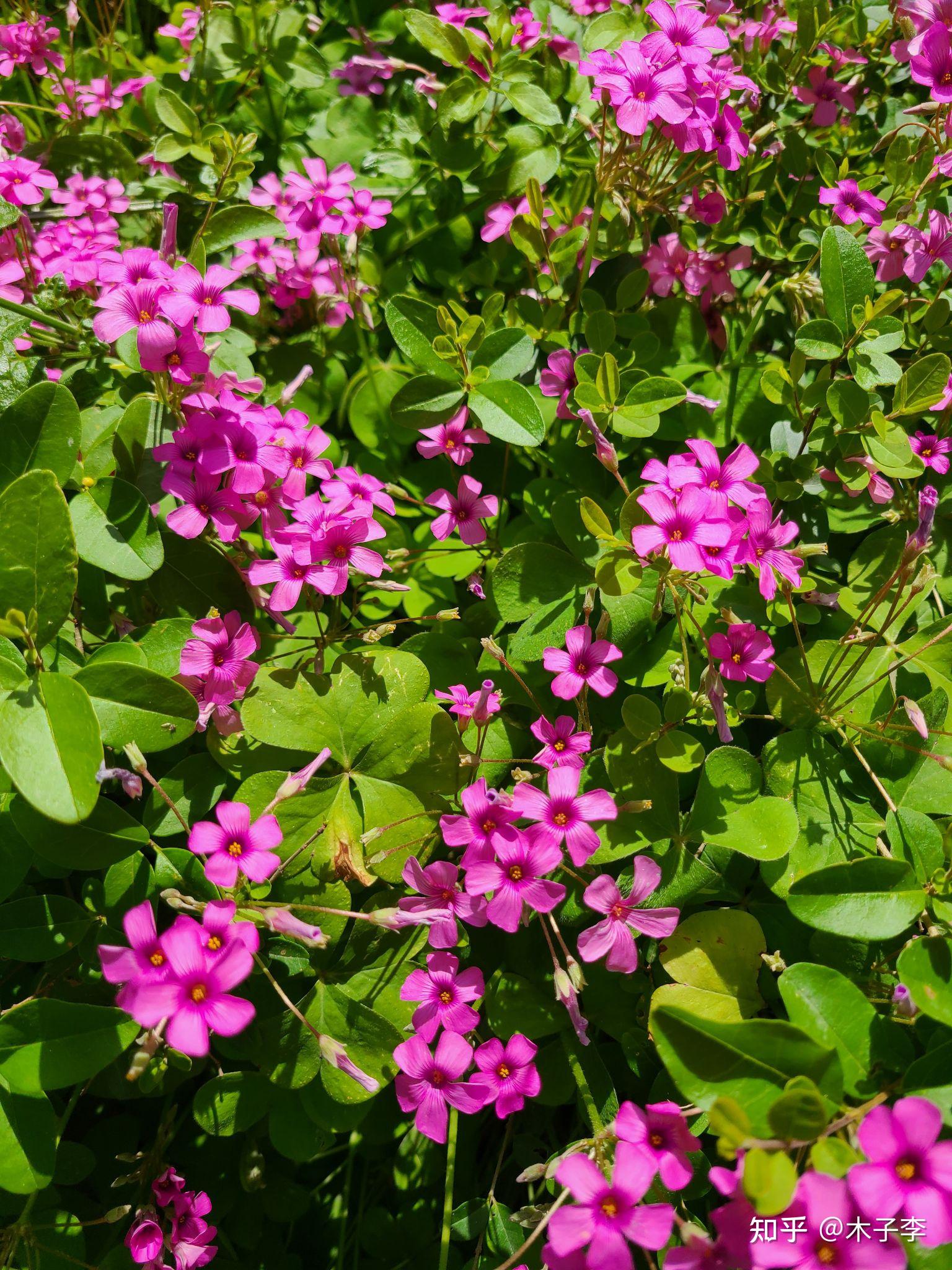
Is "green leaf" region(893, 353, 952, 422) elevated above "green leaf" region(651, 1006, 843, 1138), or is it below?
above

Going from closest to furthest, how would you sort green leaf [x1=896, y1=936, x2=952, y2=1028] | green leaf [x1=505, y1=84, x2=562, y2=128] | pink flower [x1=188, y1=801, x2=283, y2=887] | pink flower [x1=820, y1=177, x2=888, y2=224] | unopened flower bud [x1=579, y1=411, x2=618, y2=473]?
1. green leaf [x1=896, y1=936, x2=952, y2=1028]
2. pink flower [x1=188, y1=801, x2=283, y2=887]
3. unopened flower bud [x1=579, y1=411, x2=618, y2=473]
4. pink flower [x1=820, y1=177, x2=888, y2=224]
5. green leaf [x1=505, y1=84, x2=562, y2=128]

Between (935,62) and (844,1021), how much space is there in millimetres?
2079

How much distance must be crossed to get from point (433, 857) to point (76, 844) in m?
0.79

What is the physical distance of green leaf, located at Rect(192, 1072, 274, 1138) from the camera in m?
1.72

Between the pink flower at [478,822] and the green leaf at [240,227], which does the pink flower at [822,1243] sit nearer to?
the pink flower at [478,822]

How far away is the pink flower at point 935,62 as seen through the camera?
1970 mm

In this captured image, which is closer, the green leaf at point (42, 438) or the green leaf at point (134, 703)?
the green leaf at point (134, 703)

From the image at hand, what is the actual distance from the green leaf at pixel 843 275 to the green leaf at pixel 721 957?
132cm

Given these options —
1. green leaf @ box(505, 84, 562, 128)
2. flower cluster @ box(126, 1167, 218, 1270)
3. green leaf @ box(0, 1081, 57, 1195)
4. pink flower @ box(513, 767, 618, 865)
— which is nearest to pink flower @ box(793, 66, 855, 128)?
green leaf @ box(505, 84, 562, 128)

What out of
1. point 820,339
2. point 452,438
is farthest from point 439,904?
point 820,339

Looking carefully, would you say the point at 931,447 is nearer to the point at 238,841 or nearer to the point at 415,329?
the point at 415,329

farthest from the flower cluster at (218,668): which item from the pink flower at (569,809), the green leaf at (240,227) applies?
the green leaf at (240,227)

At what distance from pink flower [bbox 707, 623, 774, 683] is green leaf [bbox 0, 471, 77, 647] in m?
1.22

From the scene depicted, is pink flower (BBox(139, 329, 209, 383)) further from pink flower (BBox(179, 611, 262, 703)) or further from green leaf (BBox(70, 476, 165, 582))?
pink flower (BBox(179, 611, 262, 703))
